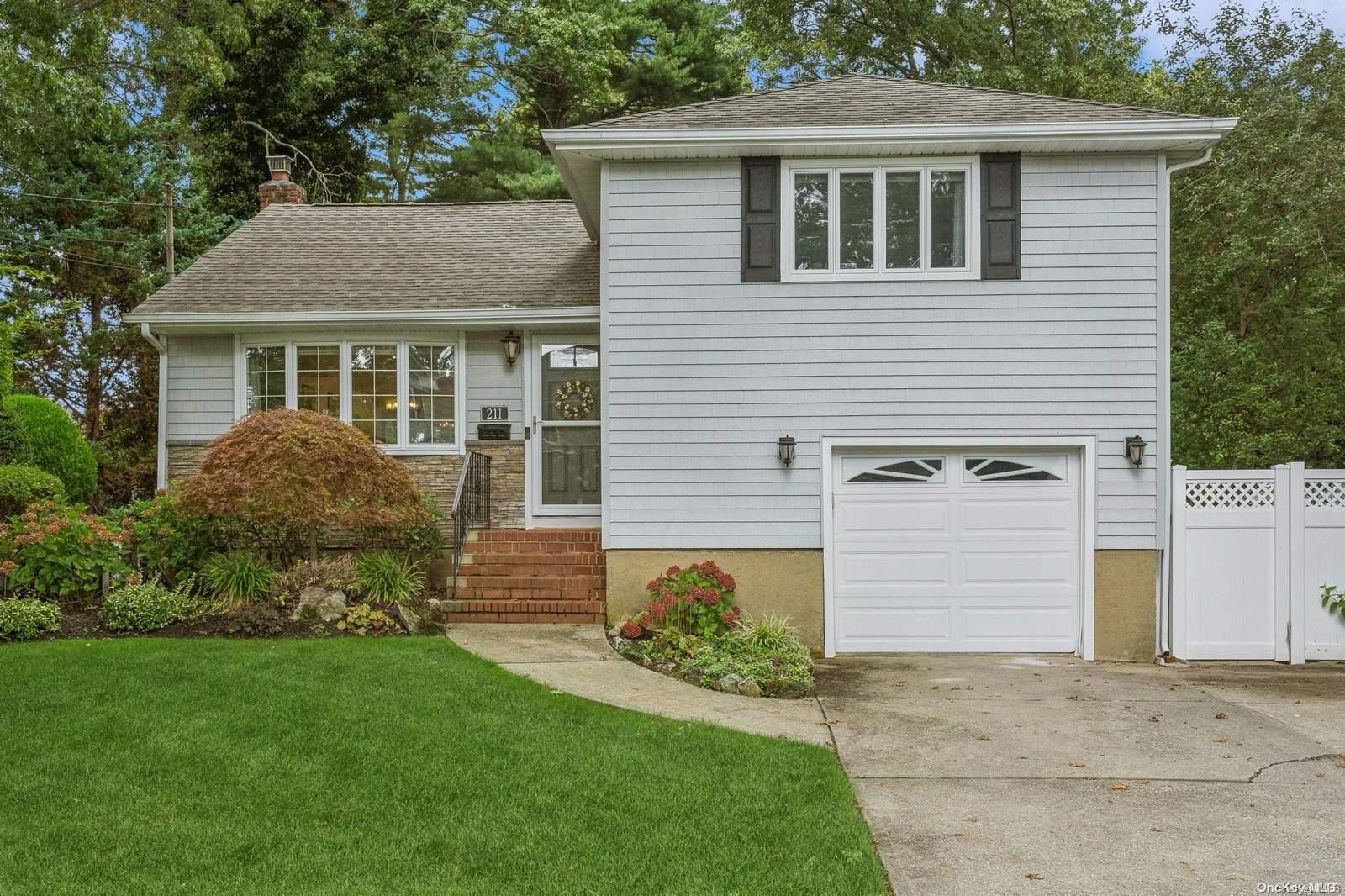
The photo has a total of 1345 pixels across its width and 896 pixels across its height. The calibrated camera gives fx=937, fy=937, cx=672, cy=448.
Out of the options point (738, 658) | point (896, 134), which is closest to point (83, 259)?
point (896, 134)

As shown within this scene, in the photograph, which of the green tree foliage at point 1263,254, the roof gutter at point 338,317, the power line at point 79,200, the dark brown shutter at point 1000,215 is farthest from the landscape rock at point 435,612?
the power line at point 79,200

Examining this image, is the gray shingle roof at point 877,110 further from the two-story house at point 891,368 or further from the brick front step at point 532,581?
the brick front step at point 532,581

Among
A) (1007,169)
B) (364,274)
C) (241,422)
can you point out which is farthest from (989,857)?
(364,274)

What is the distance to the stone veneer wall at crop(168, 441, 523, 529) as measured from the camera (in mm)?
10102

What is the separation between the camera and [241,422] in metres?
8.60

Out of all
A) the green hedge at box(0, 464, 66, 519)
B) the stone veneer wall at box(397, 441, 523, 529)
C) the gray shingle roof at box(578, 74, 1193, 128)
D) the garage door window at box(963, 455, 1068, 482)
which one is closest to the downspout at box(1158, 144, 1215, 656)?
the garage door window at box(963, 455, 1068, 482)

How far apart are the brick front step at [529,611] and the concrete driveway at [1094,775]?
232 centimetres

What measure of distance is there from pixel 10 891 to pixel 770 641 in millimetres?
5179

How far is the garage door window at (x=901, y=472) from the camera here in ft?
27.7

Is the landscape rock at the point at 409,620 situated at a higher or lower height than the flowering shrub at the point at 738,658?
higher

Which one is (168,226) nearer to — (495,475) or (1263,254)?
(495,475)

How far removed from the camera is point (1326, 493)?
801 cm

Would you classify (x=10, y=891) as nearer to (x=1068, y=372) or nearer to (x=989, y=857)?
(x=989, y=857)

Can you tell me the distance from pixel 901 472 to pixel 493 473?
4343mm
